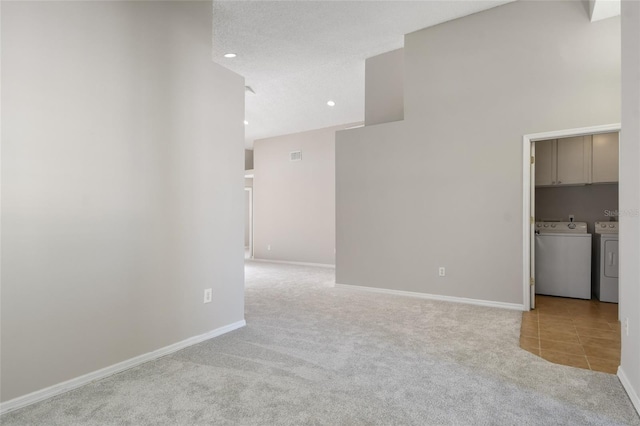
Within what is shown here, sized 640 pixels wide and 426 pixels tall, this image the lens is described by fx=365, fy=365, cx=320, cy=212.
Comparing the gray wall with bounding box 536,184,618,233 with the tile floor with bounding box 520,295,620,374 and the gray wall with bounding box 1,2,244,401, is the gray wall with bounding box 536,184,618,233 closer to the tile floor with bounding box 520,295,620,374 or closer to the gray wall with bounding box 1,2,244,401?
the tile floor with bounding box 520,295,620,374

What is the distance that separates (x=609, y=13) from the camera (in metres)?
3.54

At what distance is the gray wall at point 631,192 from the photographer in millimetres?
1953

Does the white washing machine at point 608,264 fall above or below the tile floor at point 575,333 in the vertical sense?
above

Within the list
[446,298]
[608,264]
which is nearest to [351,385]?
[446,298]

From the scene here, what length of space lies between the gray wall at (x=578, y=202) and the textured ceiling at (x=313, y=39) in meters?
2.76

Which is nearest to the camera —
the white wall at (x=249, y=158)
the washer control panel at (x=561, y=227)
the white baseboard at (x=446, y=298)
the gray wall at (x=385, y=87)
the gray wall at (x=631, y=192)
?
the gray wall at (x=631, y=192)

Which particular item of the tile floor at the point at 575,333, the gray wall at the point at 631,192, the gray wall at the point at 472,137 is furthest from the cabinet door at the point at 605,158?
the gray wall at the point at 631,192

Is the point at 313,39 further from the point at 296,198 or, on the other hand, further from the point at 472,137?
the point at 296,198

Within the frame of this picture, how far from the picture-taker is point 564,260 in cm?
465

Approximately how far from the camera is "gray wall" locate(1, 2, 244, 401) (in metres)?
1.98

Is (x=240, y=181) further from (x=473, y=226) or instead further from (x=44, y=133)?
(x=473, y=226)

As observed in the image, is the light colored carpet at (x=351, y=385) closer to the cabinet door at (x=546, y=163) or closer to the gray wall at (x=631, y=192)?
the gray wall at (x=631, y=192)

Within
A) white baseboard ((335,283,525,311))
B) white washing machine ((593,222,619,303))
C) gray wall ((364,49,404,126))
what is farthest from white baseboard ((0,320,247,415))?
white washing machine ((593,222,619,303))

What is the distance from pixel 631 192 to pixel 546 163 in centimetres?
326
